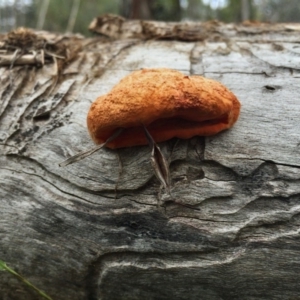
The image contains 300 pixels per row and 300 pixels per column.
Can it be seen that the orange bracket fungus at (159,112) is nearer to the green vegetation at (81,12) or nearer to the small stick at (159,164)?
the small stick at (159,164)

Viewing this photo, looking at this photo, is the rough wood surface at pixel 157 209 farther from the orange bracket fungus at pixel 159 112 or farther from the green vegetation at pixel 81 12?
the green vegetation at pixel 81 12

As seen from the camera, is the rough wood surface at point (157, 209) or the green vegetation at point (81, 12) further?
the green vegetation at point (81, 12)

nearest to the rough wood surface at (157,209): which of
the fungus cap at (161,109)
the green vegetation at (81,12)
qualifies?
the fungus cap at (161,109)

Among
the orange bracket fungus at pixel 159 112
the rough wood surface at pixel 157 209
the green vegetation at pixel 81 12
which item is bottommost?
the rough wood surface at pixel 157 209

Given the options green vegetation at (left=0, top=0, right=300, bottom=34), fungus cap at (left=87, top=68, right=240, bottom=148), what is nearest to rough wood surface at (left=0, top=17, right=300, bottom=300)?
fungus cap at (left=87, top=68, right=240, bottom=148)

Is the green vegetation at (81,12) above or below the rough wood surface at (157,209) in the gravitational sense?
above

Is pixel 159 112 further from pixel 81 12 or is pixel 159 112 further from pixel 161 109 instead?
pixel 81 12

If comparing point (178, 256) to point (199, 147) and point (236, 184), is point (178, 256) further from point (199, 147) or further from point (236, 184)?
point (199, 147)
